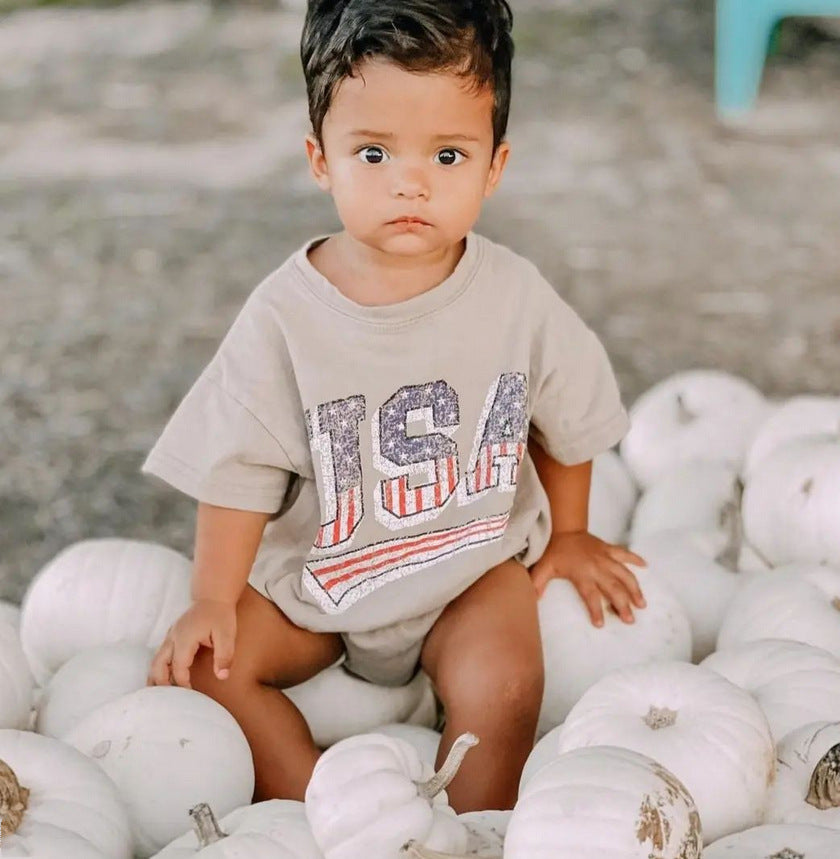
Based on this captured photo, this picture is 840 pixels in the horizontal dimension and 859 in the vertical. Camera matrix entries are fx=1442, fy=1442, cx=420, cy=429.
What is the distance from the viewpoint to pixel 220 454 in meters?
1.60

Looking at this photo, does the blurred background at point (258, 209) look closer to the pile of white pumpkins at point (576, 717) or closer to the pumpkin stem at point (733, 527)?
the pile of white pumpkins at point (576, 717)

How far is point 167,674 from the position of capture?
5.33 ft

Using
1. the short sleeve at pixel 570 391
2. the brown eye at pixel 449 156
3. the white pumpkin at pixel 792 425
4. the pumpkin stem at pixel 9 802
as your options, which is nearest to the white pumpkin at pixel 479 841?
the pumpkin stem at pixel 9 802

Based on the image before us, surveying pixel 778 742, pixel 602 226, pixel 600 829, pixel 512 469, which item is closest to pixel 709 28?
pixel 602 226

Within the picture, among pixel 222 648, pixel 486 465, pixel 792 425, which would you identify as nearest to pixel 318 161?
pixel 486 465

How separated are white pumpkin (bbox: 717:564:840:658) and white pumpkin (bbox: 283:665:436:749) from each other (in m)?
0.40

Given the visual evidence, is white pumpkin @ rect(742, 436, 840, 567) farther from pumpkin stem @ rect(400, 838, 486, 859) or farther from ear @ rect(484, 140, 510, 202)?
pumpkin stem @ rect(400, 838, 486, 859)

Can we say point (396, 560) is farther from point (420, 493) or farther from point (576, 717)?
point (576, 717)

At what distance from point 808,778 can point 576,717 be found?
22cm

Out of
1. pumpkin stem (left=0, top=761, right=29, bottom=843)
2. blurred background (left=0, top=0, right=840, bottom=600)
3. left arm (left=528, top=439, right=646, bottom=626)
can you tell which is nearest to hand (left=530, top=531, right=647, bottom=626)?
left arm (left=528, top=439, right=646, bottom=626)

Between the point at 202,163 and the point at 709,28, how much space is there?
203 centimetres

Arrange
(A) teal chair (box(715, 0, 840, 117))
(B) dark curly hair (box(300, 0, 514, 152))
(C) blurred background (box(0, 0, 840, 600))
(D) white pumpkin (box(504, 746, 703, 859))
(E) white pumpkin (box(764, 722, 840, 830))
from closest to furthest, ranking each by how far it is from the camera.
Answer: (D) white pumpkin (box(504, 746, 703, 859))
(E) white pumpkin (box(764, 722, 840, 830))
(B) dark curly hair (box(300, 0, 514, 152))
(C) blurred background (box(0, 0, 840, 600))
(A) teal chair (box(715, 0, 840, 117))

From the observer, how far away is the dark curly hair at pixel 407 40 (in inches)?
56.0

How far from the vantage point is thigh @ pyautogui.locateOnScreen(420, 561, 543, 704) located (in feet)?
5.37
